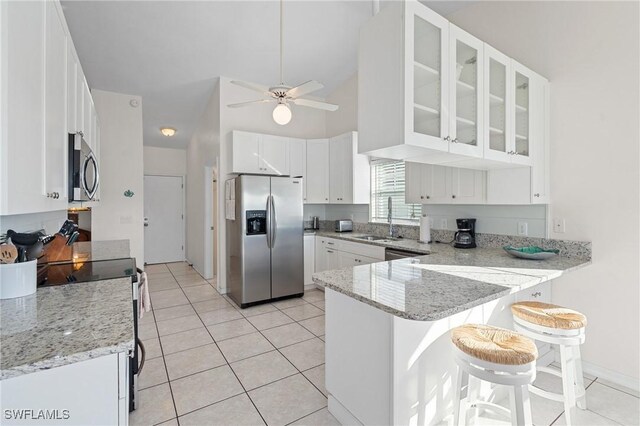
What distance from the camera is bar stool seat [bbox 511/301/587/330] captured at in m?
1.61

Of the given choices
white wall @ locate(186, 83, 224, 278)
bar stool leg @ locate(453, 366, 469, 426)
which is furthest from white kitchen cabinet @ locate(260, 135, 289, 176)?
bar stool leg @ locate(453, 366, 469, 426)

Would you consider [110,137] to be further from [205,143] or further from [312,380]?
[312,380]

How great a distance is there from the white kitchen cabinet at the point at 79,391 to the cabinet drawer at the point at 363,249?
2710 millimetres

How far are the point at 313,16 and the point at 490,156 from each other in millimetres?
2553

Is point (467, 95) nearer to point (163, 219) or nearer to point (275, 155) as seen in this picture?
point (275, 155)

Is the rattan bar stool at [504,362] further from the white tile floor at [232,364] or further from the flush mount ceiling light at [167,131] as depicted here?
the flush mount ceiling light at [167,131]

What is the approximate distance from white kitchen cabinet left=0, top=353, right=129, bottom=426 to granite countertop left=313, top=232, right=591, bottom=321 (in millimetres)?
958

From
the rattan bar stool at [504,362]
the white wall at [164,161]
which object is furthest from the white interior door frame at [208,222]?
the rattan bar stool at [504,362]

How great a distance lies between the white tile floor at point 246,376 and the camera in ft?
6.01

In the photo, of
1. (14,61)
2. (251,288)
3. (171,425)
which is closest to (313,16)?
(14,61)

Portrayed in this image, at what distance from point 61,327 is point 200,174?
4870 mm

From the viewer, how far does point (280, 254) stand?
13.1ft

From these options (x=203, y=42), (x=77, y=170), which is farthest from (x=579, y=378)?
(x=203, y=42)

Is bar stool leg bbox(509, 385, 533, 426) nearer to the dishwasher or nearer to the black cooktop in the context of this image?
the dishwasher
